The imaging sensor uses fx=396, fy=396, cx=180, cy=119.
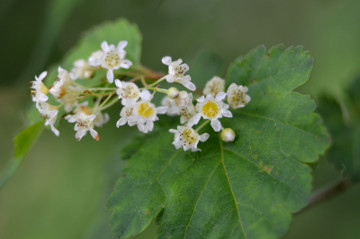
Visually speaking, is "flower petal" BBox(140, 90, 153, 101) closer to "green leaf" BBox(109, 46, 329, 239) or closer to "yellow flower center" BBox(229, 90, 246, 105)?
"green leaf" BBox(109, 46, 329, 239)

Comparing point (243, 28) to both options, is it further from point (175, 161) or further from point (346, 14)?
point (175, 161)

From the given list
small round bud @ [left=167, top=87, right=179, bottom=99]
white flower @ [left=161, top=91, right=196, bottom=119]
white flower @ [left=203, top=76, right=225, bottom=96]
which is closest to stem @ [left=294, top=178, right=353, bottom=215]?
white flower @ [left=203, top=76, right=225, bottom=96]

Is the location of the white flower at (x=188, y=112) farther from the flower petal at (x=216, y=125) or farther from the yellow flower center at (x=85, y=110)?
the yellow flower center at (x=85, y=110)

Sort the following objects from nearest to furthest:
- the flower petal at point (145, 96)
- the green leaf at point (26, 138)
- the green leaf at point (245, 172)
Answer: the green leaf at point (245, 172)
the flower petal at point (145, 96)
the green leaf at point (26, 138)

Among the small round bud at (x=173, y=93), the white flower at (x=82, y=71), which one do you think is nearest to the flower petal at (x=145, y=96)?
the small round bud at (x=173, y=93)

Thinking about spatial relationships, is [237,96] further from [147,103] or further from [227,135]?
[147,103]
